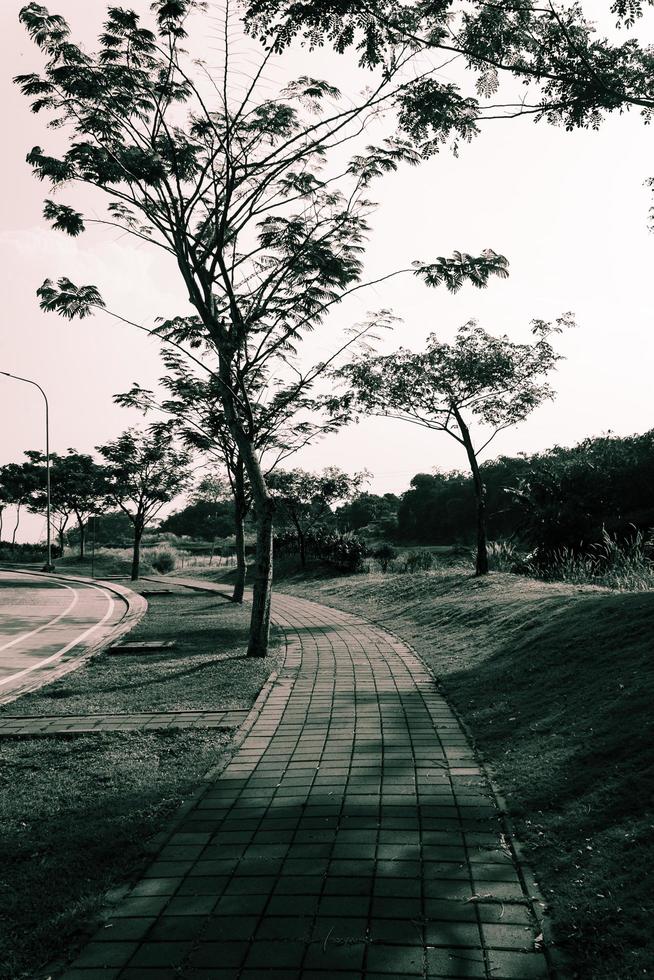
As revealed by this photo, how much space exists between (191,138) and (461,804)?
959 cm

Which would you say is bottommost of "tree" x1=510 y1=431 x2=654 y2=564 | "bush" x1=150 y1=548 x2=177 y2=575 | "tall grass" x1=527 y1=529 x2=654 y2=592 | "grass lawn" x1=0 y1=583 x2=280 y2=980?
"grass lawn" x1=0 y1=583 x2=280 y2=980

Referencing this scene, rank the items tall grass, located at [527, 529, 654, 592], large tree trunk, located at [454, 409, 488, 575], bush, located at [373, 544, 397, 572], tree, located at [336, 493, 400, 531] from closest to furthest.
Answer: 1. tall grass, located at [527, 529, 654, 592]
2. large tree trunk, located at [454, 409, 488, 575]
3. bush, located at [373, 544, 397, 572]
4. tree, located at [336, 493, 400, 531]

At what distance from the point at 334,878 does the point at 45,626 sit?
13.3 meters

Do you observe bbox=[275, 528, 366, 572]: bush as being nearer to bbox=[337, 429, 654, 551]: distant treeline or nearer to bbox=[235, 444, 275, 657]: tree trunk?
bbox=[337, 429, 654, 551]: distant treeline

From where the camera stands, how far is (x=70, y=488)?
165 ft

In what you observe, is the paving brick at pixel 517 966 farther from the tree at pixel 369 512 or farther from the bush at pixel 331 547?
the tree at pixel 369 512

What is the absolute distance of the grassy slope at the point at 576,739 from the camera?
10.5ft

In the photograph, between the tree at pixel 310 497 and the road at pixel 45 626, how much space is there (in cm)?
950

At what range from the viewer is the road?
32.8ft

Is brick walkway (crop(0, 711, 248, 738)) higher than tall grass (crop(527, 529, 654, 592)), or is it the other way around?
tall grass (crop(527, 529, 654, 592))

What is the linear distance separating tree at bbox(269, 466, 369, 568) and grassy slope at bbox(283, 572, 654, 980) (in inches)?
844

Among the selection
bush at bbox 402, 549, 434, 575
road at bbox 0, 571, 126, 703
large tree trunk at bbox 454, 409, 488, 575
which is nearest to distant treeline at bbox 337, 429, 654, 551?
large tree trunk at bbox 454, 409, 488, 575

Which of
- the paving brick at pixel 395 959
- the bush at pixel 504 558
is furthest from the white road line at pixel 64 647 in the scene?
the bush at pixel 504 558

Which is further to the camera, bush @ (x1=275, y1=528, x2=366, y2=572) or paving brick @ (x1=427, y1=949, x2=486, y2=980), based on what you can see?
bush @ (x1=275, y1=528, x2=366, y2=572)
